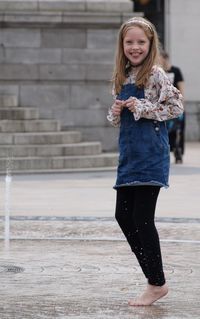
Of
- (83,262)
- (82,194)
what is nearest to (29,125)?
(82,194)

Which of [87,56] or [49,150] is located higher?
[87,56]

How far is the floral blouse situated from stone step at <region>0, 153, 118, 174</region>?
11115 millimetres

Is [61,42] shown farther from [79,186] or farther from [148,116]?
[148,116]

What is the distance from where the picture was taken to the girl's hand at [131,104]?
777 cm

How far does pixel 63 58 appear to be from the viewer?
2188 cm

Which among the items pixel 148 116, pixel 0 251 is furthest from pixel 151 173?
pixel 0 251

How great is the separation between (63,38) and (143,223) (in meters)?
14.3

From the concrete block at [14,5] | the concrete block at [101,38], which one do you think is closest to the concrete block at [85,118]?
the concrete block at [101,38]

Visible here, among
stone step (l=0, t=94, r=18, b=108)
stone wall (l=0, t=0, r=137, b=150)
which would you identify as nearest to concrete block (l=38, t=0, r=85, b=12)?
stone wall (l=0, t=0, r=137, b=150)

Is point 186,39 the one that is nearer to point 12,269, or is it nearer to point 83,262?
point 83,262

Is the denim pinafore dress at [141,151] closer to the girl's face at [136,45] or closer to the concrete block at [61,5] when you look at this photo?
the girl's face at [136,45]

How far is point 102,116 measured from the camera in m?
22.0

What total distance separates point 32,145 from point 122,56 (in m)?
12.0

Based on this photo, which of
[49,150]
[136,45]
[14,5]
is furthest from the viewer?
[14,5]
